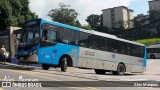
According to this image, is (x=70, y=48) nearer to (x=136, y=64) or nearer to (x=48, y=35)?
(x=48, y=35)

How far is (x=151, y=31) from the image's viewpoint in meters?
109

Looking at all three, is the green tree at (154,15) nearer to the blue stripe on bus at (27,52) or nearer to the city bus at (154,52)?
the city bus at (154,52)

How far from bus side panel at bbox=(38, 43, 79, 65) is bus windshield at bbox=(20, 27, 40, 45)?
78 cm

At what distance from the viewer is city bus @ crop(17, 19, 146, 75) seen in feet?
64.5

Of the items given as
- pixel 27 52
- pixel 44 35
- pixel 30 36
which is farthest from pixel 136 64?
pixel 27 52

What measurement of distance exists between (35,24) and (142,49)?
12.7m

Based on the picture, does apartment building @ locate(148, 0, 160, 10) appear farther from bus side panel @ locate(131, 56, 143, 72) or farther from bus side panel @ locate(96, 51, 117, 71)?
bus side panel @ locate(96, 51, 117, 71)

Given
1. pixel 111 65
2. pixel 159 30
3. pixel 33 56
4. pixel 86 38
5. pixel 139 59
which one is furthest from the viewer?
pixel 159 30

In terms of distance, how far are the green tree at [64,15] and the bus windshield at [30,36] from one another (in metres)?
81.9

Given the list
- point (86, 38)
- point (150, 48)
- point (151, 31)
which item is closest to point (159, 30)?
point (151, 31)

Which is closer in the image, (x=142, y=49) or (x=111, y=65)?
(x=111, y=65)

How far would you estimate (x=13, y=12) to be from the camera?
38031 mm

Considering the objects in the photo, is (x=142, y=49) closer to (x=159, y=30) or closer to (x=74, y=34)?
(x=74, y=34)

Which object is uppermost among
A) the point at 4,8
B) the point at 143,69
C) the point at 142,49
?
the point at 4,8
